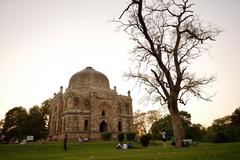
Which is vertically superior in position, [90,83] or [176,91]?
[90,83]

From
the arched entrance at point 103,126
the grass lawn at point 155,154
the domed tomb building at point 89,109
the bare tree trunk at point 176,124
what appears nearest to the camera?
the grass lawn at point 155,154

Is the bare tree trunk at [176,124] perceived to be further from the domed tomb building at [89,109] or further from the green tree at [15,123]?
the green tree at [15,123]

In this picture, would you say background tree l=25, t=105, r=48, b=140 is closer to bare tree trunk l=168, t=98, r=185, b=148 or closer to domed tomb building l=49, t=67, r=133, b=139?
domed tomb building l=49, t=67, r=133, b=139

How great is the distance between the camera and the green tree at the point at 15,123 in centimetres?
5012

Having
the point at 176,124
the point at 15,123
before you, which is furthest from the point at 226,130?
the point at 15,123

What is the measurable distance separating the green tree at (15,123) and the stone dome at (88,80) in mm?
14606

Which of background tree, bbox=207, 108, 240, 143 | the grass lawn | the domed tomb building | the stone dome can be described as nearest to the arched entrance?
the domed tomb building

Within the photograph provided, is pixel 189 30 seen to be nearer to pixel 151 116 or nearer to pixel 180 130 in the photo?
pixel 180 130

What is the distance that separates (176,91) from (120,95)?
110ft

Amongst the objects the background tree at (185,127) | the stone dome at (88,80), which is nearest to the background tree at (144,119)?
the background tree at (185,127)

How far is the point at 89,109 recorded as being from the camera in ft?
146

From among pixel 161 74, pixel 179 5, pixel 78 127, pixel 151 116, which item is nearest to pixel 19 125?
pixel 78 127

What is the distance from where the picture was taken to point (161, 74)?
19109mm

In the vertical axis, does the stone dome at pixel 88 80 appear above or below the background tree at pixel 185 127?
above
